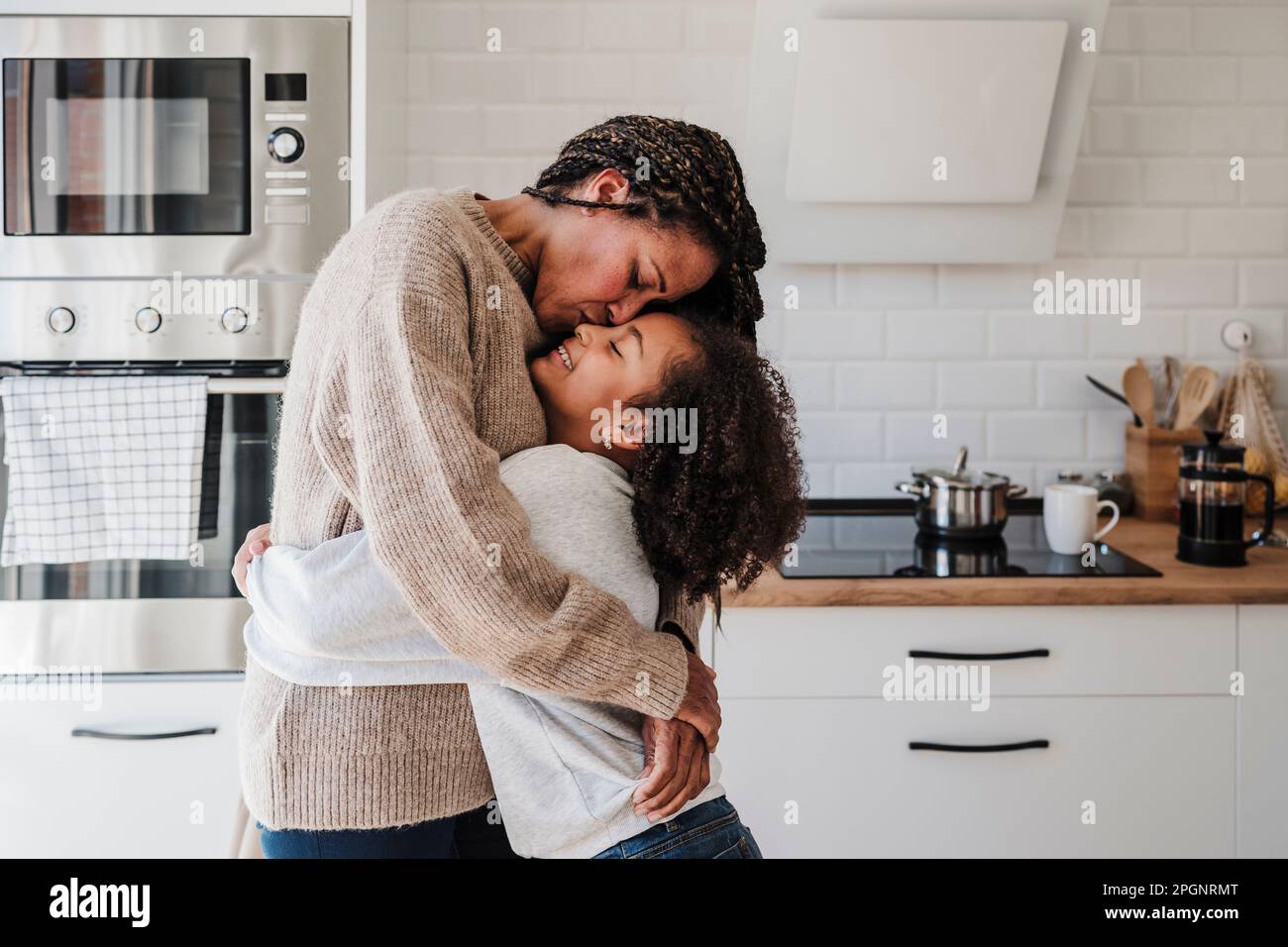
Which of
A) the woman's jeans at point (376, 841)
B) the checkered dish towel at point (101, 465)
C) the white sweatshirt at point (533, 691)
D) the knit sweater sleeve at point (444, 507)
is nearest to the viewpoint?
the knit sweater sleeve at point (444, 507)

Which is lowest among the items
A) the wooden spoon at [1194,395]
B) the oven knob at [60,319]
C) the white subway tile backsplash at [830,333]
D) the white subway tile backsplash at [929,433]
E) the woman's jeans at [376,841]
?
the woman's jeans at [376,841]

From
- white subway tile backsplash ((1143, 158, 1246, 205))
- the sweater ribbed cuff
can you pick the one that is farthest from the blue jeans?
white subway tile backsplash ((1143, 158, 1246, 205))

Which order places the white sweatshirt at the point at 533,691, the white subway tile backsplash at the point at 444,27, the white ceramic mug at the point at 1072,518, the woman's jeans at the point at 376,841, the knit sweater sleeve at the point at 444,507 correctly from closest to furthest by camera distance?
the knit sweater sleeve at the point at 444,507
the white sweatshirt at the point at 533,691
the woman's jeans at the point at 376,841
the white ceramic mug at the point at 1072,518
the white subway tile backsplash at the point at 444,27

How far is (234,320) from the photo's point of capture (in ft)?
5.93

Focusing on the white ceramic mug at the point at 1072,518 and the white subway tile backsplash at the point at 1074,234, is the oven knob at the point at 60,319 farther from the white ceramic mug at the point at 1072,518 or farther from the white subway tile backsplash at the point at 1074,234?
the white subway tile backsplash at the point at 1074,234

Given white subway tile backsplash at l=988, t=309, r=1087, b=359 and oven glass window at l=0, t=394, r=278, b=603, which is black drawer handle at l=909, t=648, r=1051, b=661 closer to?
white subway tile backsplash at l=988, t=309, r=1087, b=359

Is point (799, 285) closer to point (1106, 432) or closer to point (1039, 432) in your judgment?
point (1039, 432)

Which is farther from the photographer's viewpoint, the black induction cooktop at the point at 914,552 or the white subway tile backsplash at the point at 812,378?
the white subway tile backsplash at the point at 812,378

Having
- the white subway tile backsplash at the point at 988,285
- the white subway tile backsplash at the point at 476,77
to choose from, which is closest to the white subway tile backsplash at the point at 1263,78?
the white subway tile backsplash at the point at 988,285

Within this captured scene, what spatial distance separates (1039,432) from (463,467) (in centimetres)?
191

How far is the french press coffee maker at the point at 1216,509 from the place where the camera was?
6.30ft

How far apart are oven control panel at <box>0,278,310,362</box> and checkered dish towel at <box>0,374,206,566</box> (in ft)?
0.22

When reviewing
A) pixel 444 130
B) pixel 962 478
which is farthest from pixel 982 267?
pixel 444 130

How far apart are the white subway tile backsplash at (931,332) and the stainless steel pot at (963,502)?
1.16 feet
